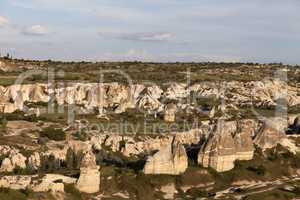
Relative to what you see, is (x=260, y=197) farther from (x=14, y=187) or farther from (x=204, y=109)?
(x=204, y=109)

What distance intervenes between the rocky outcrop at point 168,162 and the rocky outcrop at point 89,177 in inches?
184

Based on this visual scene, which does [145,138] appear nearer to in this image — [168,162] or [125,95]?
[168,162]

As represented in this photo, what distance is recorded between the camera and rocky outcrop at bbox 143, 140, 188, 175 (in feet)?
137

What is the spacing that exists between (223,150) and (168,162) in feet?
17.6

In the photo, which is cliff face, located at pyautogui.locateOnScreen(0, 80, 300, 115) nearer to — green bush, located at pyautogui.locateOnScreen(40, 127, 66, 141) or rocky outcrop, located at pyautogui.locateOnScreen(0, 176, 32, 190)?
green bush, located at pyautogui.locateOnScreen(40, 127, 66, 141)

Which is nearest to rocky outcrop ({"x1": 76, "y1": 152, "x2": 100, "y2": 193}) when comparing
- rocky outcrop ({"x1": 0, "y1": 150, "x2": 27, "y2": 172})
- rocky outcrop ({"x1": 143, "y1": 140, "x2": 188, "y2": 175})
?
rocky outcrop ({"x1": 143, "y1": 140, "x2": 188, "y2": 175})

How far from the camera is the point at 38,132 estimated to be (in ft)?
180

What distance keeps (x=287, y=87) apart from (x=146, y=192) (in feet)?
200

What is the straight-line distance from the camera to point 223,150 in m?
45.8

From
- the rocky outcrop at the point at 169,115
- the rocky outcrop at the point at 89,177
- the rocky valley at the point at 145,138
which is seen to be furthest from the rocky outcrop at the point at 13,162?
the rocky outcrop at the point at 169,115

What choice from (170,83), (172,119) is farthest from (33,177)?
(170,83)

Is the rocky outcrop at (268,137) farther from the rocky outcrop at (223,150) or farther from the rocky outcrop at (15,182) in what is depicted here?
the rocky outcrop at (15,182)

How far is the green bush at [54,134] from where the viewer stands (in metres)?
52.8

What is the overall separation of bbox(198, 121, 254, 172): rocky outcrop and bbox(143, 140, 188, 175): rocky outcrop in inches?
100
